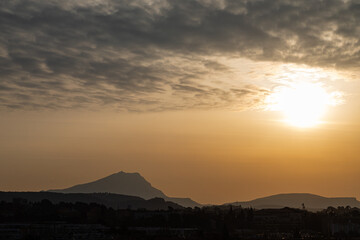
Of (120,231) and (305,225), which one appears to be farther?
(305,225)

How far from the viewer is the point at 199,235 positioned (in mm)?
109062

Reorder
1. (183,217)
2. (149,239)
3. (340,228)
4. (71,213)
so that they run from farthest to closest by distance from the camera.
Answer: (71,213) < (183,217) < (340,228) < (149,239)

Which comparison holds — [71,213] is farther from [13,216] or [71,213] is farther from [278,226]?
[278,226]

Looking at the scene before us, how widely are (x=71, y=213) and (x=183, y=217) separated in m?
32.8

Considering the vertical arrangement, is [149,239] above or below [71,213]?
below

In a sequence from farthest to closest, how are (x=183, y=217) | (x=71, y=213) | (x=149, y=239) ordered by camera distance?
1. (x=71, y=213)
2. (x=183, y=217)
3. (x=149, y=239)

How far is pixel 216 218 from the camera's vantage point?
534ft

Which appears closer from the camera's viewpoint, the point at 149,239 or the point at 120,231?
the point at 149,239

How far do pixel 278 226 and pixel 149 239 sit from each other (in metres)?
69.8

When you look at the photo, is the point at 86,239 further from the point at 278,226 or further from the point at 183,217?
the point at 278,226

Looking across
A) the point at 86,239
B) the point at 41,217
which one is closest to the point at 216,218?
the point at 41,217

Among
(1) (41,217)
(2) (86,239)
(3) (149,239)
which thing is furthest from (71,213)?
(3) (149,239)

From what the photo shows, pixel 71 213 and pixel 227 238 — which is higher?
pixel 71 213

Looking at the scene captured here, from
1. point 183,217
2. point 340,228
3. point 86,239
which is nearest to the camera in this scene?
point 86,239
